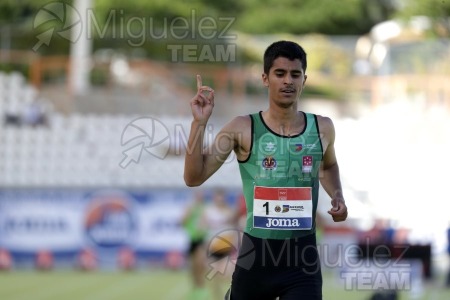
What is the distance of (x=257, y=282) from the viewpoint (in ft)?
20.6

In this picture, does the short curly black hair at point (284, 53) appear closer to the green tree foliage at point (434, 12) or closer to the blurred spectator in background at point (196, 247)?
the green tree foliage at point (434, 12)

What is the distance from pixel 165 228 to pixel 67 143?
4.26m

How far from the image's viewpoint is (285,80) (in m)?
6.23

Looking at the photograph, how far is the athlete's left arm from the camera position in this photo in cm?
630

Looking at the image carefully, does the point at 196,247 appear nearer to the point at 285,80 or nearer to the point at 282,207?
the point at 282,207

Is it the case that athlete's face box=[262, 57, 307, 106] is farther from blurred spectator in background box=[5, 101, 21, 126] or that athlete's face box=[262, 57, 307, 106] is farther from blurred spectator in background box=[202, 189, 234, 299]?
blurred spectator in background box=[5, 101, 21, 126]

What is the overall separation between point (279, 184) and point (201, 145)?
1.98 feet

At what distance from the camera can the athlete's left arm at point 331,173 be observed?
6.30 m

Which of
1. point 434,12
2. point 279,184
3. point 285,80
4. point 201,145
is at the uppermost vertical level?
point 434,12

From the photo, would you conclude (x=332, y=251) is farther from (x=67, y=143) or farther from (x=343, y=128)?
(x=67, y=143)

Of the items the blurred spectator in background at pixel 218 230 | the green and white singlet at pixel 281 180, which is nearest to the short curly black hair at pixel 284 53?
the green and white singlet at pixel 281 180

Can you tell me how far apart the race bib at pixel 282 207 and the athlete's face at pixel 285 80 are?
21.8 inches

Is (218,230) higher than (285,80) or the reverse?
the reverse

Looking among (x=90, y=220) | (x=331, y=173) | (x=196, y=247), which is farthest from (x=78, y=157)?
(x=331, y=173)
